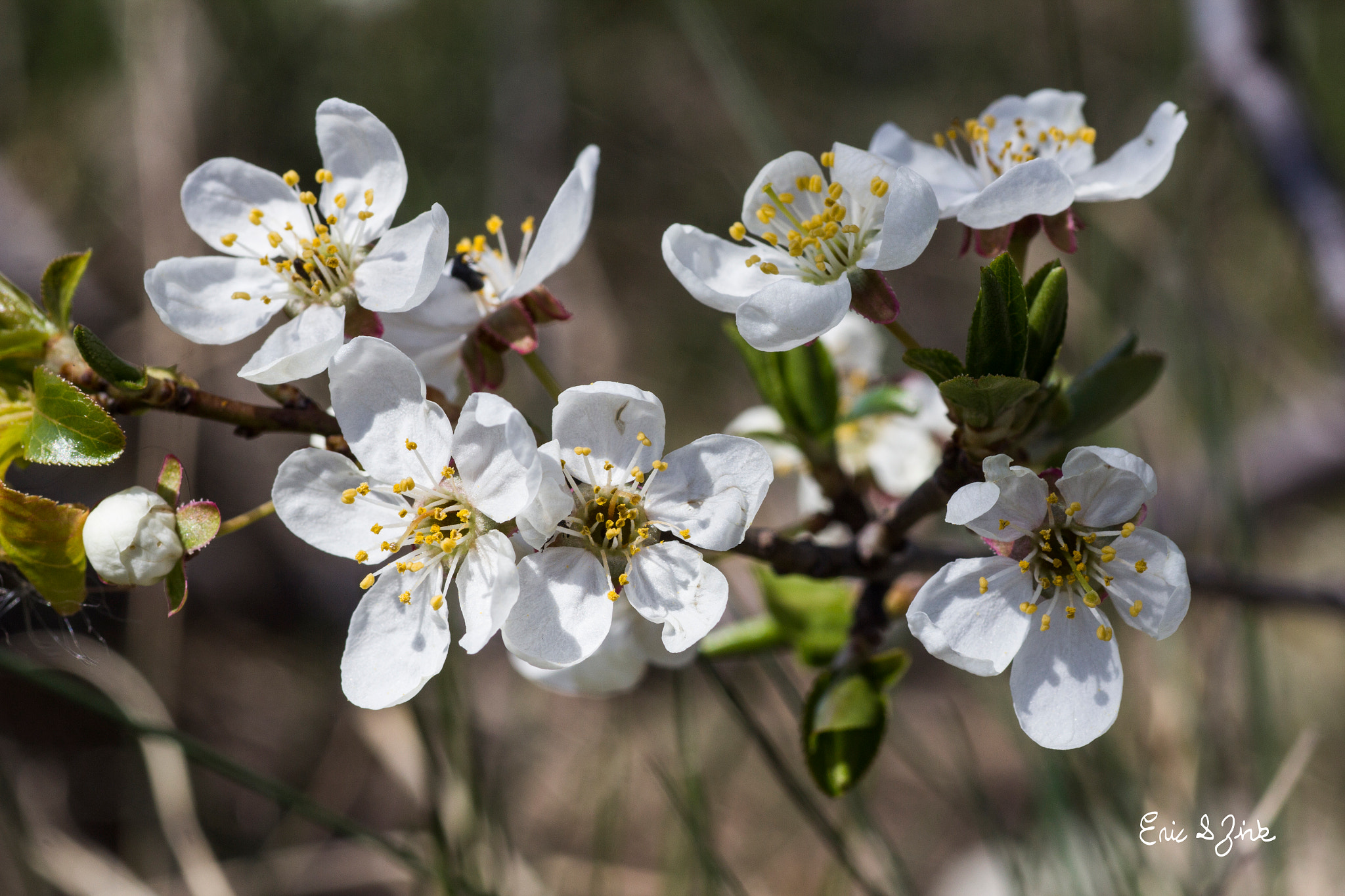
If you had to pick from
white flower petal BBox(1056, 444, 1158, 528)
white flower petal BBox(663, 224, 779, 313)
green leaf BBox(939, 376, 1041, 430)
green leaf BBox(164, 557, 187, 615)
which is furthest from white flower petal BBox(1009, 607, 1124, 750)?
green leaf BBox(164, 557, 187, 615)

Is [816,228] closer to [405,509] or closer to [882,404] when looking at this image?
[882,404]

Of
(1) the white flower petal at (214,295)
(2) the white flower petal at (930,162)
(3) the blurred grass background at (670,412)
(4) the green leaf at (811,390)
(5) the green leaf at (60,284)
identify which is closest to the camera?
(5) the green leaf at (60,284)

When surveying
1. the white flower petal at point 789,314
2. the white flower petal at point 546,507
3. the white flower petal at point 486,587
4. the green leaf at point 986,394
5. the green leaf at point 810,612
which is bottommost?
the green leaf at point 810,612

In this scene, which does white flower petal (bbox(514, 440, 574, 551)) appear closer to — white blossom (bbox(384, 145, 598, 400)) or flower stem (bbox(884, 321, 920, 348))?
white blossom (bbox(384, 145, 598, 400))

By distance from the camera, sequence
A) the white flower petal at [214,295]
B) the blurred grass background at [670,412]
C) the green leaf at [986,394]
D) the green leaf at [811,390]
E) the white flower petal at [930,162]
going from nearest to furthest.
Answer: the green leaf at [986,394] → the white flower petal at [214,295] → the white flower petal at [930,162] → the green leaf at [811,390] → the blurred grass background at [670,412]

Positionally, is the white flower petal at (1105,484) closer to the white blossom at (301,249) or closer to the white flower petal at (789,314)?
the white flower petal at (789,314)

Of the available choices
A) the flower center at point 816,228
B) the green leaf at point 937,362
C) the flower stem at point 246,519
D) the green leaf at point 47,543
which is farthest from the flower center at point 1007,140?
the green leaf at point 47,543

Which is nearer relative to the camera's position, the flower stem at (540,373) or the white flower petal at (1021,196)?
the white flower petal at (1021,196)
